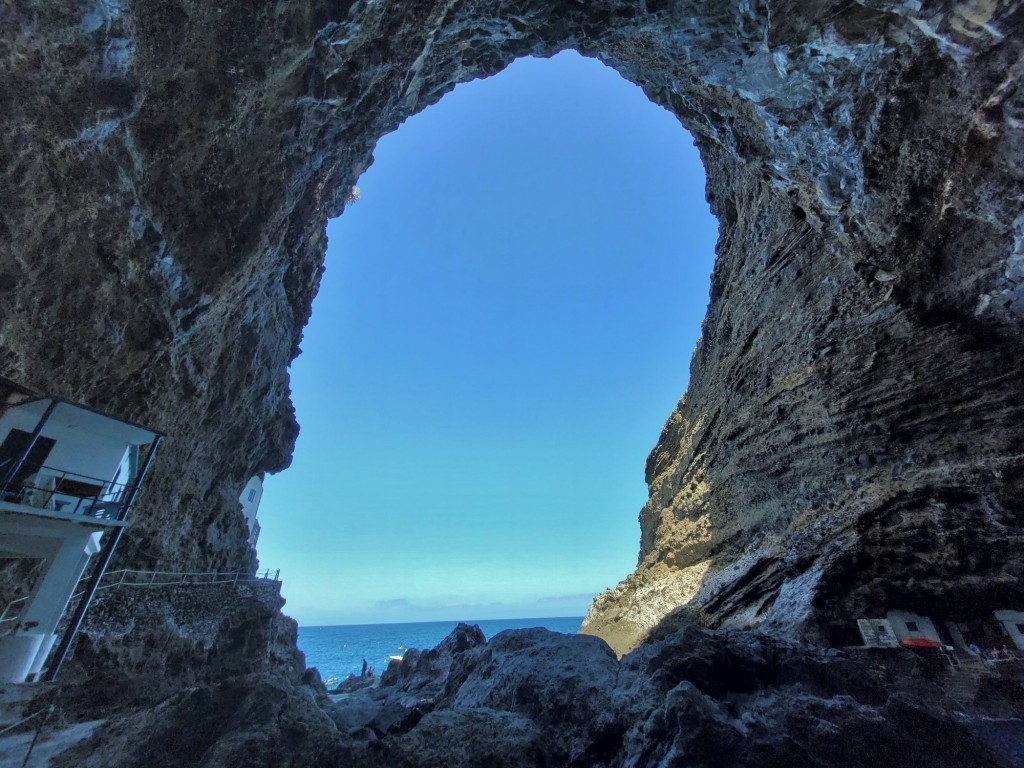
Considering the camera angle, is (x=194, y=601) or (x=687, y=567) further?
(x=687, y=567)

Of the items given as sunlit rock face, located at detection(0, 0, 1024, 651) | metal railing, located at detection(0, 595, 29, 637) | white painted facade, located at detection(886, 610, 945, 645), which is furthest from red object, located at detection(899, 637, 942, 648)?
metal railing, located at detection(0, 595, 29, 637)

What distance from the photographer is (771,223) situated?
69.2ft

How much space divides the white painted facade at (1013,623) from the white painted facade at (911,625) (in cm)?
120

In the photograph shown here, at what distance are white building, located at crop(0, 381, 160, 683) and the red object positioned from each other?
18951mm

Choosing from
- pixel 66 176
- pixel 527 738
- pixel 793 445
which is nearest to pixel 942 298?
pixel 793 445

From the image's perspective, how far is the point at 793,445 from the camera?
17.2 meters

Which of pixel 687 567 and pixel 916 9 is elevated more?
pixel 916 9

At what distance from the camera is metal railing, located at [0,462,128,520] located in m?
Answer: 11.4

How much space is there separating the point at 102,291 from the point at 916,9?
67.2 ft

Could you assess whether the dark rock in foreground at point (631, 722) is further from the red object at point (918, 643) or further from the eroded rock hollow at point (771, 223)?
the eroded rock hollow at point (771, 223)

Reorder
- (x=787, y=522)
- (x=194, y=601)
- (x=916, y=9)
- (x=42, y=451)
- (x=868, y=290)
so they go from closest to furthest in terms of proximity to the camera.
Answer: (x=916, y=9) < (x=42, y=451) < (x=868, y=290) < (x=787, y=522) < (x=194, y=601)

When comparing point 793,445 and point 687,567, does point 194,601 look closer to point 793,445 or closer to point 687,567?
point 687,567

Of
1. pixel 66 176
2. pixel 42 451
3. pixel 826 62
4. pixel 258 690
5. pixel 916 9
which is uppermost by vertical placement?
pixel 826 62

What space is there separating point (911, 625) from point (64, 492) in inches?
858
